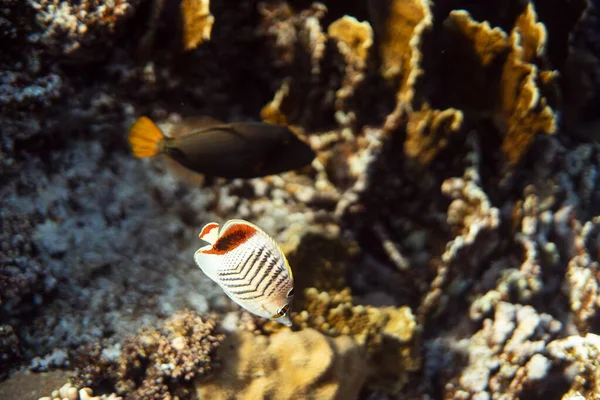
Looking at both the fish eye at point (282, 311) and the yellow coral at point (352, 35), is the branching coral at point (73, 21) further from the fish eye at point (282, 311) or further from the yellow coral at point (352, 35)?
the fish eye at point (282, 311)

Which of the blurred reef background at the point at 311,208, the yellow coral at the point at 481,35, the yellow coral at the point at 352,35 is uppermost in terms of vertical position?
the yellow coral at the point at 481,35

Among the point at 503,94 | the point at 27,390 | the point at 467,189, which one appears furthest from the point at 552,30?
the point at 27,390

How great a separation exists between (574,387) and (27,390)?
103 inches

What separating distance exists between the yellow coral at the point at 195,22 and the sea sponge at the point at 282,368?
5.28 ft

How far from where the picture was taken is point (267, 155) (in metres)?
2.33

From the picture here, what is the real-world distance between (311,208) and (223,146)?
80 cm

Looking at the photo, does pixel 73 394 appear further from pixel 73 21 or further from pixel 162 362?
pixel 73 21

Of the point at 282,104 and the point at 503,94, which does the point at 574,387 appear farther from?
the point at 282,104

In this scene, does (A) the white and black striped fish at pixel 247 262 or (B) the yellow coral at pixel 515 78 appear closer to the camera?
(A) the white and black striped fish at pixel 247 262

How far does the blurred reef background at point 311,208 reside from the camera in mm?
2197

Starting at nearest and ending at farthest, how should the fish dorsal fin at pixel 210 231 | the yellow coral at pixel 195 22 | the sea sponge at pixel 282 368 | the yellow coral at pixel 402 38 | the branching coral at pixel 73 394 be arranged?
1. the fish dorsal fin at pixel 210 231
2. the branching coral at pixel 73 394
3. the sea sponge at pixel 282 368
4. the yellow coral at pixel 195 22
5. the yellow coral at pixel 402 38

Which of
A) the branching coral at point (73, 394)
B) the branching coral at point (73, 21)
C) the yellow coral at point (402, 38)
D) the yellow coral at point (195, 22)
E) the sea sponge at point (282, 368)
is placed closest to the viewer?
the branching coral at point (73, 394)

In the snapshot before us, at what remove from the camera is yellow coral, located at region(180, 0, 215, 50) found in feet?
8.59

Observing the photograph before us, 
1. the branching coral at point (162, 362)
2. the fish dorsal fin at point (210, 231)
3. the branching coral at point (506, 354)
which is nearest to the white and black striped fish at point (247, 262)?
the fish dorsal fin at point (210, 231)
